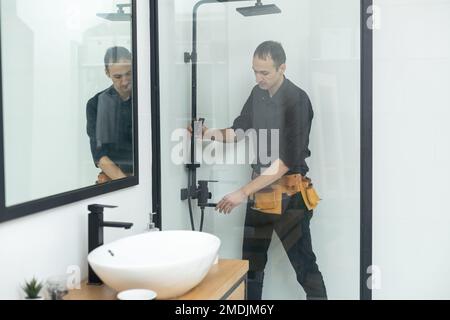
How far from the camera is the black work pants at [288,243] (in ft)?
7.62

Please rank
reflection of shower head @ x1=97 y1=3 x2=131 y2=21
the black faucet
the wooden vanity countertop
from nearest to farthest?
1. the wooden vanity countertop
2. the black faucet
3. reflection of shower head @ x1=97 y1=3 x2=131 y2=21

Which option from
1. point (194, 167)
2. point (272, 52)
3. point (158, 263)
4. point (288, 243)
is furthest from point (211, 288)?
point (272, 52)

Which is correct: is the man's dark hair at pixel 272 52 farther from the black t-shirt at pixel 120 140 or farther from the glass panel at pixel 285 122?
the black t-shirt at pixel 120 140

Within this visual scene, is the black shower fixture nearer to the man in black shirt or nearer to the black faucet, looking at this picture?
the man in black shirt

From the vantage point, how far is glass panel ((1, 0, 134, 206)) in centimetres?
152

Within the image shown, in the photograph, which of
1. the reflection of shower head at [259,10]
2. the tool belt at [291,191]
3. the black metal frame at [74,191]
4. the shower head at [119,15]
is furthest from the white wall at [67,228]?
the tool belt at [291,191]

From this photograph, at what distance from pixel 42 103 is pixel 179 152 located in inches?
36.0

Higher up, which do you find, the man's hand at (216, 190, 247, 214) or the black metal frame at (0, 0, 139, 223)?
the black metal frame at (0, 0, 139, 223)

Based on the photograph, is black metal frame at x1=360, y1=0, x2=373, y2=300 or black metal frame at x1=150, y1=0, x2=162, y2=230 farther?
black metal frame at x1=150, y1=0, x2=162, y2=230

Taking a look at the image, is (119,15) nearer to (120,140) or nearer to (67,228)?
(120,140)

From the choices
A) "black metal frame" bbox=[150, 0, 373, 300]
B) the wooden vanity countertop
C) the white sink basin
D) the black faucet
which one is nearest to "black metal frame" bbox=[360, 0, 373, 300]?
"black metal frame" bbox=[150, 0, 373, 300]

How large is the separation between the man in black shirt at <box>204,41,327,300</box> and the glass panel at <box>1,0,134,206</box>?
1.80 ft
